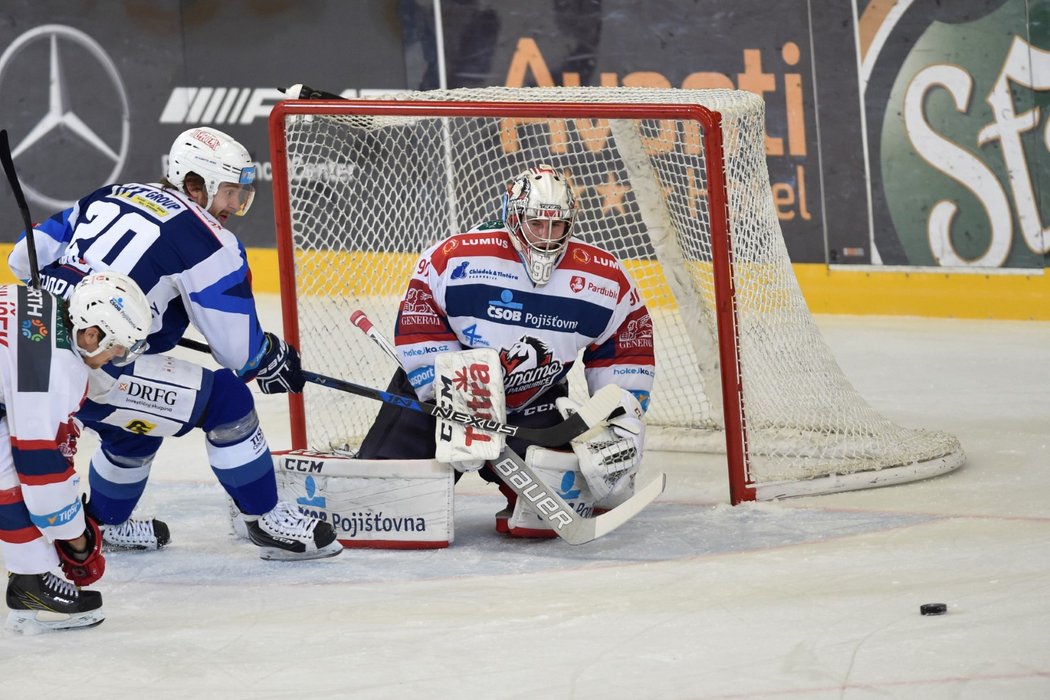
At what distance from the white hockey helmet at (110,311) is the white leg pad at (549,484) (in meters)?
1.09

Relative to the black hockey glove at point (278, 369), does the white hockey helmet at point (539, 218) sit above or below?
above

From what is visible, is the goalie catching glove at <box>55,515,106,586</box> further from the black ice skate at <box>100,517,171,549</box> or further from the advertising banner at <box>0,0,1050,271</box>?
the advertising banner at <box>0,0,1050,271</box>

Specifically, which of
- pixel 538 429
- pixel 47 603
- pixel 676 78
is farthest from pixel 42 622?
pixel 676 78

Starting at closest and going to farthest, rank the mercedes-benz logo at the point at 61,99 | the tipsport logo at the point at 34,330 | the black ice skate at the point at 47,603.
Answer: the tipsport logo at the point at 34,330
the black ice skate at the point at 47,603
the mercedes-benz logo at the point at 61,99

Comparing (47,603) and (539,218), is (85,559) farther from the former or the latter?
(539,218)

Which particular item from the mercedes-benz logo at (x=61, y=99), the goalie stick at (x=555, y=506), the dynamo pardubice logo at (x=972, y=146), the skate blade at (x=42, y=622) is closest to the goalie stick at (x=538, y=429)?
the goalie stick at (x=555, y=506)

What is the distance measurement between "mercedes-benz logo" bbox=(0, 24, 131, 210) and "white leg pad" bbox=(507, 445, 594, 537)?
5295 mm

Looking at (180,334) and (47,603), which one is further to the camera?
(180,334)

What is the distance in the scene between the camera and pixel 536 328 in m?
4.18

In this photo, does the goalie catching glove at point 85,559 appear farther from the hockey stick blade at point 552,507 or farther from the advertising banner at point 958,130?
the advertising banner at point 958,130

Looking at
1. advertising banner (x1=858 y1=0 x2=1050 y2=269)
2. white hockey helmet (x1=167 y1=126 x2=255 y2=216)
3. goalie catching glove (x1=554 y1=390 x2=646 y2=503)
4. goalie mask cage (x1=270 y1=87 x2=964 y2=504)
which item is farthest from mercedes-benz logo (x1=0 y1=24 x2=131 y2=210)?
goalie catching glove (x1=554 y1=390 x2=646 y2=503)

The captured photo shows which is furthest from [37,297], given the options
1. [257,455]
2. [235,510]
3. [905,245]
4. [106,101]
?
[106,101]

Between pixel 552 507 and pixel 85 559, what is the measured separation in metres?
1.12

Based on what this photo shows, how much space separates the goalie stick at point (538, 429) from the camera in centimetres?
406
